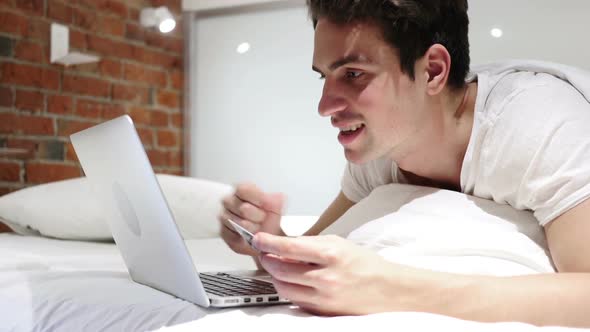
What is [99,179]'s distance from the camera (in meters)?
1.11

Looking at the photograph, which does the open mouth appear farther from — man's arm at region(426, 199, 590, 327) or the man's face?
man's arm at region(426, 199, 590, 327)

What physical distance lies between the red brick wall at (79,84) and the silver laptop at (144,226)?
5.45ft

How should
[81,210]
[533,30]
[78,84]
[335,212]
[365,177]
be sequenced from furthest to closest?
[78,84], [533,30], [81,210], [335,212], [365,177]

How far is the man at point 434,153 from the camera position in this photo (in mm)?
840

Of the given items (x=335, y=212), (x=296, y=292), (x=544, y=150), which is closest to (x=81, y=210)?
(x=335, y=212)

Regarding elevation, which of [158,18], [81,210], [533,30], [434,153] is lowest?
A: [81,210]

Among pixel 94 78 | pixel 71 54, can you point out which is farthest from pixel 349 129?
pixel 94 78

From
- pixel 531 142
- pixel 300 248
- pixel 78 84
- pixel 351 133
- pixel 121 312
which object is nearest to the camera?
pixel 300 248

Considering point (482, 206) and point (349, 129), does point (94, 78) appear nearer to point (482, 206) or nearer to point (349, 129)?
point (349, 129)

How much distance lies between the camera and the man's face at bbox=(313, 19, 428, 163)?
1.18 m

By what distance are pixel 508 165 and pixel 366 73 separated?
0.97 ft

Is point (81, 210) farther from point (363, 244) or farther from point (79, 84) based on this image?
point (363, 244)

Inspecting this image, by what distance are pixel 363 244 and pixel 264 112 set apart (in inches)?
84.2

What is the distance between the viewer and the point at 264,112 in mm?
3211
